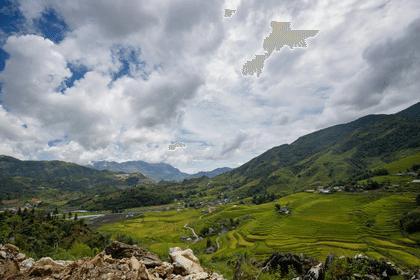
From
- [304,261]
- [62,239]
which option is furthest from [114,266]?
[62,239]

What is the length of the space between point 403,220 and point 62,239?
411 feet

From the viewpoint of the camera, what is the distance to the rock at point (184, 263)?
21.5 meters

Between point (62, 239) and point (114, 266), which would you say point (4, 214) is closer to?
point (62, 239)

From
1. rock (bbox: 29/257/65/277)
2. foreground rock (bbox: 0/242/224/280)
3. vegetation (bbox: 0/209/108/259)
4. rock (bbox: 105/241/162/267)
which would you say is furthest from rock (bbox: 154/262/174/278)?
vegetation (bbox: 0/209/108/259)

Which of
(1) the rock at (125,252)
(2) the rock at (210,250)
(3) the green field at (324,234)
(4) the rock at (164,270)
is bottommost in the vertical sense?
(2) the rock at (210,250)

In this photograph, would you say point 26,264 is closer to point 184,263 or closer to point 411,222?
point 184,263

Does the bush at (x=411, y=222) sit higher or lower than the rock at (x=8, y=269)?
lower

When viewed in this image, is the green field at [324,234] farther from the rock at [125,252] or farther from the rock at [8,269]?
the rock at [8,269]

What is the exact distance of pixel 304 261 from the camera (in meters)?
39.2

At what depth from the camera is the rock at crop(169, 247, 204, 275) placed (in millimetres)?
21547

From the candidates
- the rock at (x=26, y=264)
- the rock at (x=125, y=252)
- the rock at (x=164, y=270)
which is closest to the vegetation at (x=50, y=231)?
Answer: the rock at (x=26, y=264)

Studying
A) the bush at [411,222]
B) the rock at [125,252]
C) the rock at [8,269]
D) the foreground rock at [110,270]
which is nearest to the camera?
the foreground rock at [110,270]

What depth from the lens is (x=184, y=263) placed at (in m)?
22.3

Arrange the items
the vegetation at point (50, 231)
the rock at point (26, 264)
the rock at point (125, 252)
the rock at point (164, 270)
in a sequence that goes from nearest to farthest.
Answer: the rock at point (164, 270) → the rock at point (26, 264) → the rock at point (125, 252) → the vegetation at point (50, 231)
